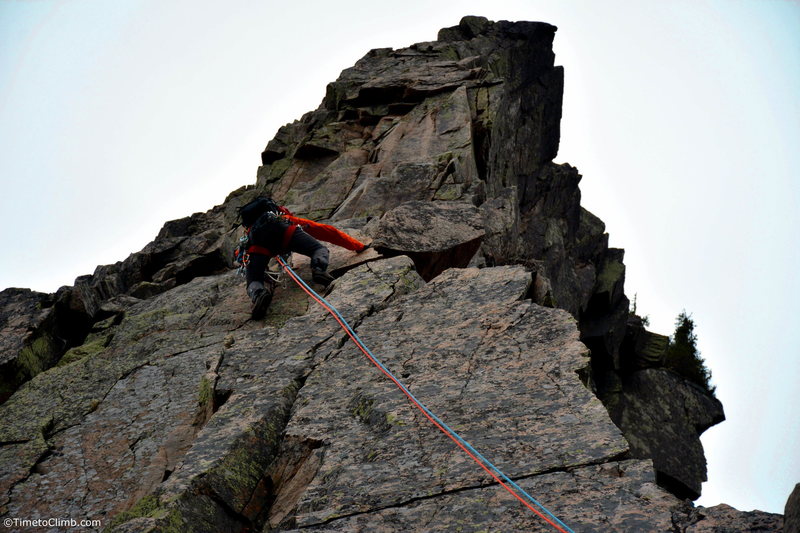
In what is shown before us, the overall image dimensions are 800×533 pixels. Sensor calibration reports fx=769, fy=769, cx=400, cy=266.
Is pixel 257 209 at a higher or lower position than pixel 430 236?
lower

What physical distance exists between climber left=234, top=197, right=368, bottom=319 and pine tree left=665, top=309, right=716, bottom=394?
90.7 feet

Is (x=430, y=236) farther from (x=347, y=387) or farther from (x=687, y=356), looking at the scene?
(x=687, y=356)

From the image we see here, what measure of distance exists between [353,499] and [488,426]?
1641 mm

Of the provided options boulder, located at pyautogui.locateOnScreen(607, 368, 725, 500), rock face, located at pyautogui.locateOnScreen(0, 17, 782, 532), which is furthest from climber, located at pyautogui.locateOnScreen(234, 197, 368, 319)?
boulder, located at pyautogui.locateOnScreen(607, 368, 725, 500)

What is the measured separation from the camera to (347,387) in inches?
377

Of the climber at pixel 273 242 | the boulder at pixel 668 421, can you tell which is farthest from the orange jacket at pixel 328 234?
the boulder at pixel 668 421

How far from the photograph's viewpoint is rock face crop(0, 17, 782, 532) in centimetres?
739

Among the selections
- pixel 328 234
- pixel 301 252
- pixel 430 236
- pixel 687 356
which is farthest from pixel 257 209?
pixel 687 356

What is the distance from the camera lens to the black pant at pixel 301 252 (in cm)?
1359

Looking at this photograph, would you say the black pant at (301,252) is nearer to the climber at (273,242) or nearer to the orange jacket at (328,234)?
the climber at (273,242)

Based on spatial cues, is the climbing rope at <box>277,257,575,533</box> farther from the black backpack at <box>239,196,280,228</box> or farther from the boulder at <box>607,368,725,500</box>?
the boulder at <box>607,368,725,500</box>

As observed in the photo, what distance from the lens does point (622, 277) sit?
36.8 m

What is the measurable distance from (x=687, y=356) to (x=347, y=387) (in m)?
35.0

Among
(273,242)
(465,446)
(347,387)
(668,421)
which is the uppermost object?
(668,421)
